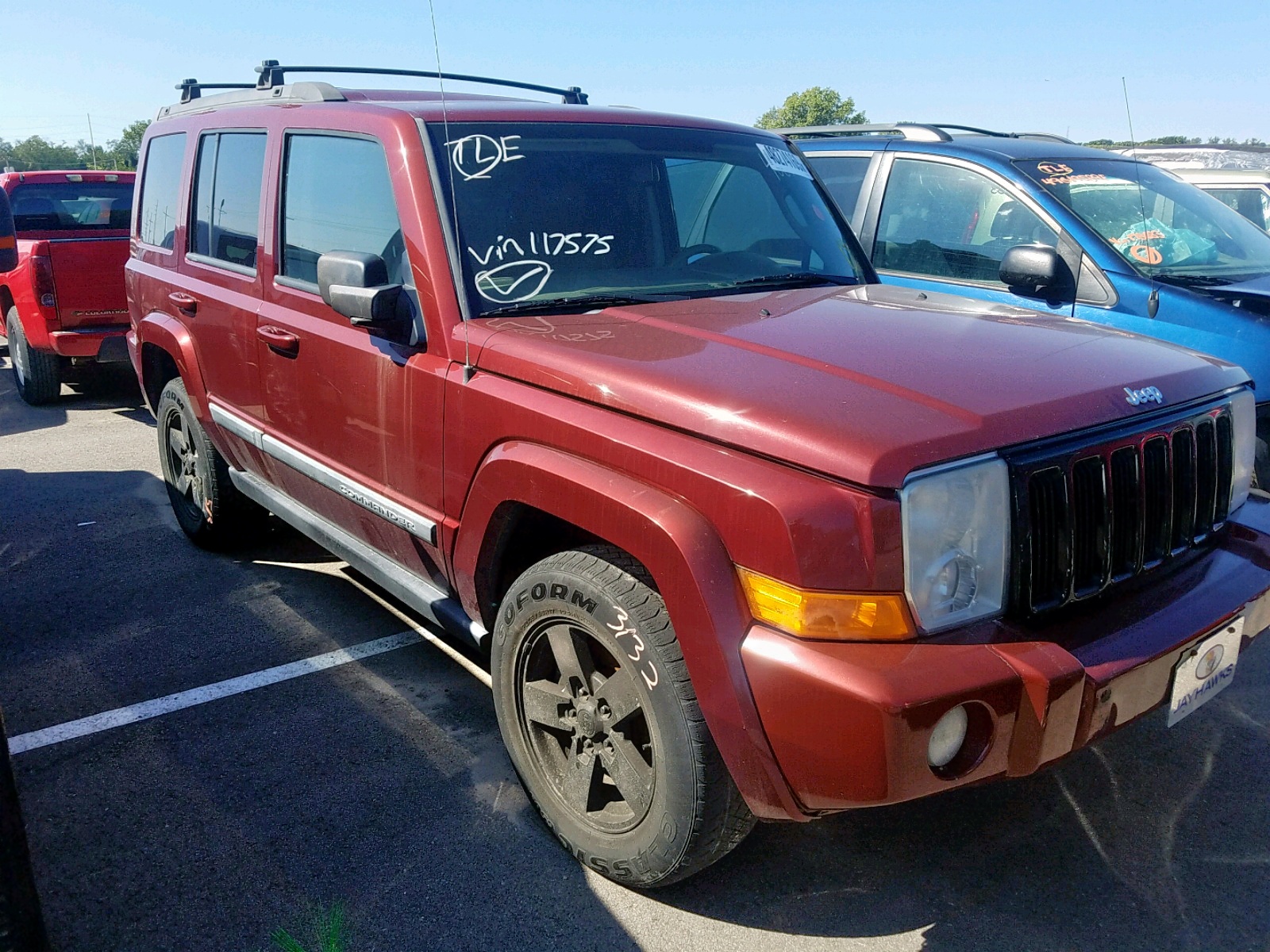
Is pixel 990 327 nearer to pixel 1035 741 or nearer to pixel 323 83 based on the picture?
pixel 1035 741

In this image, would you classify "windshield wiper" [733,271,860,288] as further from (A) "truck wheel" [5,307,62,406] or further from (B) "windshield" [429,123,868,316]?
(A) "truck wheel" [5,307,62,406]

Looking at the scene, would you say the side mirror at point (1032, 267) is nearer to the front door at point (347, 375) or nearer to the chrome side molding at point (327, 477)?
the front door at point (347, 375)

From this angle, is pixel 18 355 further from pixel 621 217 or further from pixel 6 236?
pixel 621 217

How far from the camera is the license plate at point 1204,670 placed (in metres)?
2.35

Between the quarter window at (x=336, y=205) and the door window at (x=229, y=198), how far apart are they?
0.81ft

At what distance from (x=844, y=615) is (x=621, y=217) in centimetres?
164

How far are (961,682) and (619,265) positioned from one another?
65.9 inches

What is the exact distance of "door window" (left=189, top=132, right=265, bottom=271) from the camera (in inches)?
153

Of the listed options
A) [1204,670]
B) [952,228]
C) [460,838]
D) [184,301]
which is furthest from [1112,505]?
[184,301]

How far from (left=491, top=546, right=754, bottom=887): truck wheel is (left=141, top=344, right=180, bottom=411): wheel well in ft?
10.2

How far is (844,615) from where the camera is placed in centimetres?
203

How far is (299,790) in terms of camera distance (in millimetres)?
3016

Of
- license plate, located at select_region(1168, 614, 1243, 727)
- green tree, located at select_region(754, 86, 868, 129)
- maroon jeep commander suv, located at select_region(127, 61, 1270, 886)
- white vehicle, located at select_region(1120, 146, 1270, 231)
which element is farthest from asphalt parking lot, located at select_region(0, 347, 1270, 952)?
green tree, located at select_region(754, 86, 868, 129)

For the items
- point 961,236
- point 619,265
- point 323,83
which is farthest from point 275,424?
point 961,236
